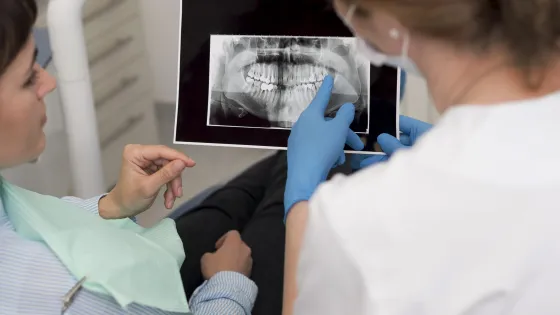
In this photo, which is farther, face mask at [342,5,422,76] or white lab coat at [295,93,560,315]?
face mask at [342,5,422,76]

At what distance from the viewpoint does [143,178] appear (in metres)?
0.92

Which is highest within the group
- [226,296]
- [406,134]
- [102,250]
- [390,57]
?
[390,57]

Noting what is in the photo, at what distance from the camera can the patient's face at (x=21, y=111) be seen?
0.70m

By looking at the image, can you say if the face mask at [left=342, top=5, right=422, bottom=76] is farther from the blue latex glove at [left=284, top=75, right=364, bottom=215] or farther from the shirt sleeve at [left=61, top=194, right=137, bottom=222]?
the shirt sleeve at [left=61, top=194, right=137, bottom=222]

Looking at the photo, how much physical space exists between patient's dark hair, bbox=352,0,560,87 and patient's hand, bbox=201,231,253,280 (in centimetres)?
58

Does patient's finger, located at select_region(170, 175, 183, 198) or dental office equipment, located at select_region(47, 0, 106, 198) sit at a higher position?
dental office equipment, located at select_region(47, 0, 106, 198)

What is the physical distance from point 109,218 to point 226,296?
225 mm

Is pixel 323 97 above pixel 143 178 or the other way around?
above

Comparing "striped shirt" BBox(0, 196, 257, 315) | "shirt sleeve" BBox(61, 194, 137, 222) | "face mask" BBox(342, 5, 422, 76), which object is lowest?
"striped shirt" BBox(0, 196, 257, 315)

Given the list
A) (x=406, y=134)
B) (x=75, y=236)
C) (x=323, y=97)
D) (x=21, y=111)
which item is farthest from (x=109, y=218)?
(x=406, y=134)

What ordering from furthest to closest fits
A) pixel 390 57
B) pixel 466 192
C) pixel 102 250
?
pixel 102 250, pixel 390 57, pixel 466 192

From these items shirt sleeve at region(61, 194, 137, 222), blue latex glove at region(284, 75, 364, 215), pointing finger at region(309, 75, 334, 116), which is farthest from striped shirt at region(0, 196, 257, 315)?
pointing finger at region(309, 75, 334, 116)

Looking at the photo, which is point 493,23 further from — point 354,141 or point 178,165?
point 178,165

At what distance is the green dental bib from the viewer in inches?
30.3
